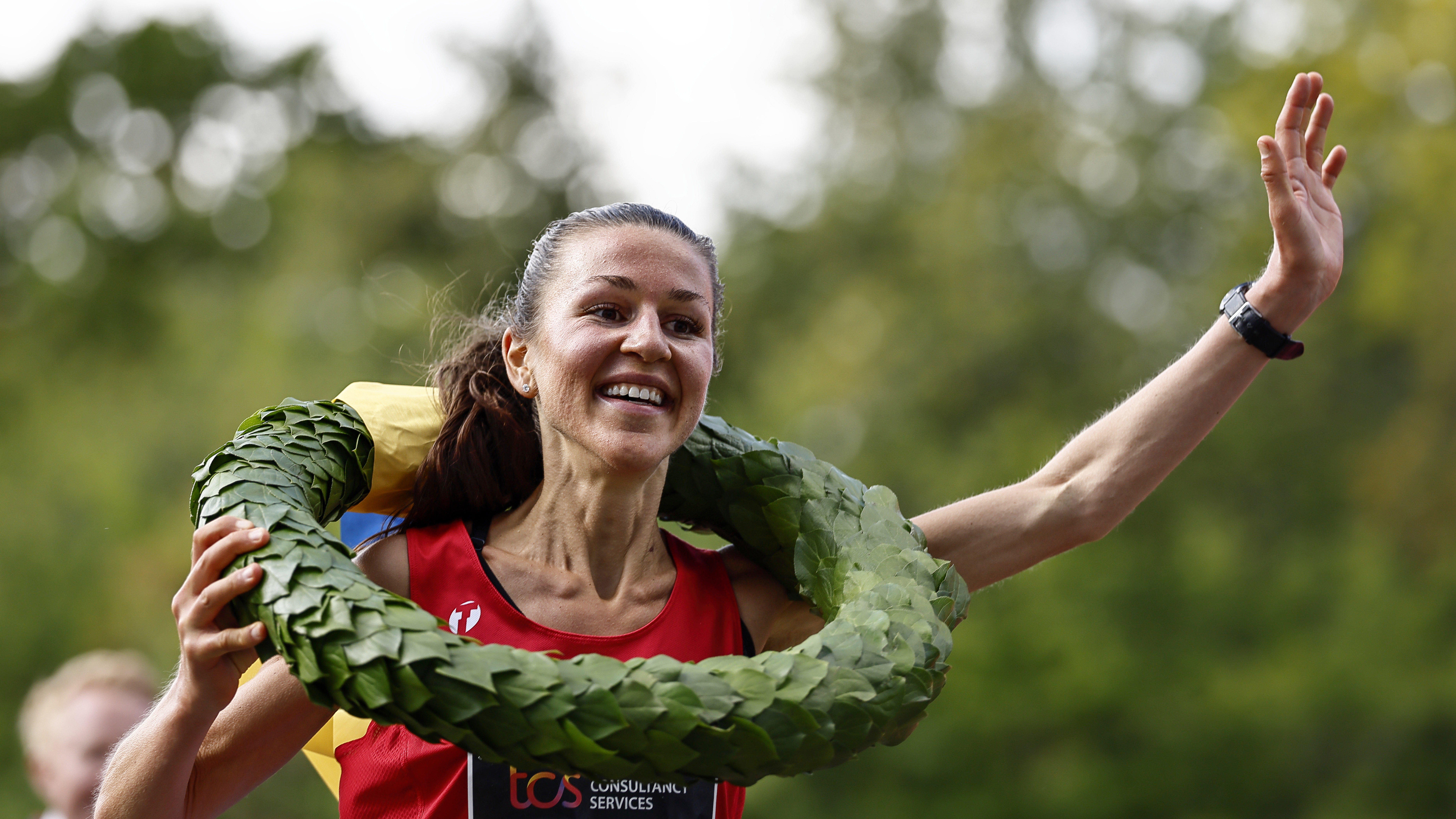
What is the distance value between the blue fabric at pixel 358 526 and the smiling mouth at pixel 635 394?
35.3 inches

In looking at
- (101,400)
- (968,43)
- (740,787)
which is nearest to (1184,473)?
(968,43)

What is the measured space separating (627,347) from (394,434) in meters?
0.73

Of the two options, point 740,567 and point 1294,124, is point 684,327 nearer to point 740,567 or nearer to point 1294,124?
point 740,567

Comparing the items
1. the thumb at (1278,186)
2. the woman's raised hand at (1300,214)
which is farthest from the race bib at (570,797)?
the thumb at (1278,186)

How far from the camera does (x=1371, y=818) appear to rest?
16.8 meters

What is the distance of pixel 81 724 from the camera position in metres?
4.98

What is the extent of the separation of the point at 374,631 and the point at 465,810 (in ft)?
2.03

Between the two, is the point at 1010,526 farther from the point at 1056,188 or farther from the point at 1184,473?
the point at 1056,188

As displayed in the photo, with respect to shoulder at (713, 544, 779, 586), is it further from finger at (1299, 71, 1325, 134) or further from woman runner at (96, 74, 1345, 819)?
finger at (1299, 71, 1325, 134)

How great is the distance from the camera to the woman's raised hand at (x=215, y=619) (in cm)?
258

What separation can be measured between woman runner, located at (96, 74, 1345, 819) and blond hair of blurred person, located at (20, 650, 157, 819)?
224 centimetres

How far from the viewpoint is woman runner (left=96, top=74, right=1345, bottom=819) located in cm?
284

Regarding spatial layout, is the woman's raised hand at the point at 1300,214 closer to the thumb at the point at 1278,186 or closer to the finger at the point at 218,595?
the thumb at the point at 1278,186

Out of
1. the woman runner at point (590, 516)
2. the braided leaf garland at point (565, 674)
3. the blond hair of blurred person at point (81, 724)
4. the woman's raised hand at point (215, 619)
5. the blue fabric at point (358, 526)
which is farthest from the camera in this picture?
the blond hair of blurred person at point (81, 724)
